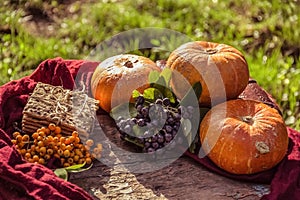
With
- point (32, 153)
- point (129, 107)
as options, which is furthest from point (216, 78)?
point (32, 153)

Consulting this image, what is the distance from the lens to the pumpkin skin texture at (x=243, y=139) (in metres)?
2.78

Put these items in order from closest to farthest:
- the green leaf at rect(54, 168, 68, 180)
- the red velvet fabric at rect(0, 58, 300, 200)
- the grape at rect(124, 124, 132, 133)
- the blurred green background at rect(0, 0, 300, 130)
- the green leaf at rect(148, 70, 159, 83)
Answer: the red velvet fabric at rect(0, 58, 300, 200), the green leaf at rect(54, 168, 68, 180), the grape at rect(124, 124, 132, 133), the green leaf at rect(148, 70, 159, 83), the blurred green background at rect(0, 0, 300, 130)

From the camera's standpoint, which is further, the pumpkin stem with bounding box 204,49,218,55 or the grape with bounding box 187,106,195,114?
the pumpkin stem with bounding box 204,49,218,55

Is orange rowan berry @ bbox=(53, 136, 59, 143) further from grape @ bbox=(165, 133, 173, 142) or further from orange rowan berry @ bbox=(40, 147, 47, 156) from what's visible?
grape @ bbox=(165, 133, 173, 142)

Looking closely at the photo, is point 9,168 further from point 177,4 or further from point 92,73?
point 177,4

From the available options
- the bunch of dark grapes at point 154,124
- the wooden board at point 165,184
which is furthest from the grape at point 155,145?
the wooden board at point 165,184

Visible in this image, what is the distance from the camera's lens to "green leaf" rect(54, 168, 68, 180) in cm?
266

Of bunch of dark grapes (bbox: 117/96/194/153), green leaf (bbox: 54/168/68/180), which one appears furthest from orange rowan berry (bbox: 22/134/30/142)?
bunch of dark grapes (bbox: 117/96/194/153)

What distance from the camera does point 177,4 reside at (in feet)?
16.7

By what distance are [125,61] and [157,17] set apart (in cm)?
190

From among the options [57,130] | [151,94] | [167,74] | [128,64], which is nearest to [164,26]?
[128,64]

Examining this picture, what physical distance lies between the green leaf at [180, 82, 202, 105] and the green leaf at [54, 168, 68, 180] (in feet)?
2.05

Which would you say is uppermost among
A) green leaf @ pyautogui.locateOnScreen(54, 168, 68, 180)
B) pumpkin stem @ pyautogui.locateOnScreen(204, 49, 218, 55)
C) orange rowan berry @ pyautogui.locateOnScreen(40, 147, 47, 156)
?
pumpkin stem @ pyautogui.locateOnScreen(204, 49, 218, 55)

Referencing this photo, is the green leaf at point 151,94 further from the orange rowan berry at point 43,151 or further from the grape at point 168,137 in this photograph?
the orange rowan berry at point 43,151
